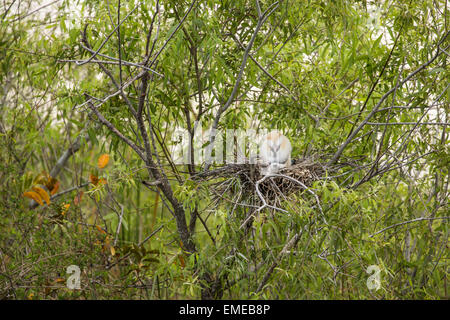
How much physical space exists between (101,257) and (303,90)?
2075mm

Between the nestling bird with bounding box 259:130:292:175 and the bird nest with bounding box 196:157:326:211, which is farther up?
the nestling bird with bounding box 259:130:292:175

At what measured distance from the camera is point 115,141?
10.4 ft

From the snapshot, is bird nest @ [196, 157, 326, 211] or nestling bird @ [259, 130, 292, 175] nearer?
bird nest @ [196, 157, 326, 211]

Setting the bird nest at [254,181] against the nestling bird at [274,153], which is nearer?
the bird nest at [254,181]

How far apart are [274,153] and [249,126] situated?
2.95 feet

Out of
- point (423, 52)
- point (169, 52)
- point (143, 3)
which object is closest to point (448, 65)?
point (423, 52)

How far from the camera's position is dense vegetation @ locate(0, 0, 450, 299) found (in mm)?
2613

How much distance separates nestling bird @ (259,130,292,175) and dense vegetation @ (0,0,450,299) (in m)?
0.10

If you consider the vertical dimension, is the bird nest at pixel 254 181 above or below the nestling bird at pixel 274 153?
below

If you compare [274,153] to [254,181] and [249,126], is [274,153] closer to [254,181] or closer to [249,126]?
[254,181]

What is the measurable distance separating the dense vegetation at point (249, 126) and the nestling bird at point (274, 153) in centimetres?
10

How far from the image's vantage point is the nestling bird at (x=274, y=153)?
287 cm

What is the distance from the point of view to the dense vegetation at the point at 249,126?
8.57 ft

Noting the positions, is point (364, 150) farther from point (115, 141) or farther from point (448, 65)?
point (115, 141)
